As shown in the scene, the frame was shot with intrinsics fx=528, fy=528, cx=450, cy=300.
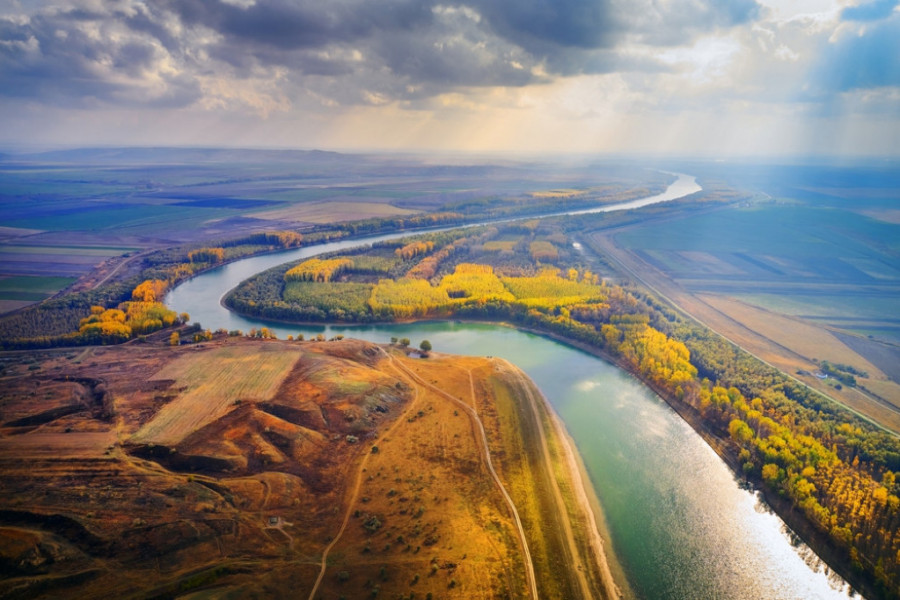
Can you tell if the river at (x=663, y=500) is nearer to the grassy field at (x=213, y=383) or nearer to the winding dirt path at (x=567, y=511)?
the winding dirt path at (x=567, y=511)

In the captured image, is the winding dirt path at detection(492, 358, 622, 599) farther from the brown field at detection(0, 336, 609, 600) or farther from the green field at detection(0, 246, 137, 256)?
the green field at detection(0, 246, 137, 256)

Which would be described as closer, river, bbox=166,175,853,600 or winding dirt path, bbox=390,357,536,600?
winding dirt path, bbox=390,357,536,600

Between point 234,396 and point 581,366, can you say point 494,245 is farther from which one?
point 234,396

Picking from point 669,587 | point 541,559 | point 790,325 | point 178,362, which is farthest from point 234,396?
point 790,325

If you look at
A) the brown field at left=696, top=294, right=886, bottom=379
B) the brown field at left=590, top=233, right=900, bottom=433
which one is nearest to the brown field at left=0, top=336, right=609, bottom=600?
the brown field at left=590, top=233, right=900, bottom=433

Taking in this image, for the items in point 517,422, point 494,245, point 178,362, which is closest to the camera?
point 517,422

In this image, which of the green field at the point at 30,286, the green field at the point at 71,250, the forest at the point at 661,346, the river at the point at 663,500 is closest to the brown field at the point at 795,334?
the forest at the point at 661,346
